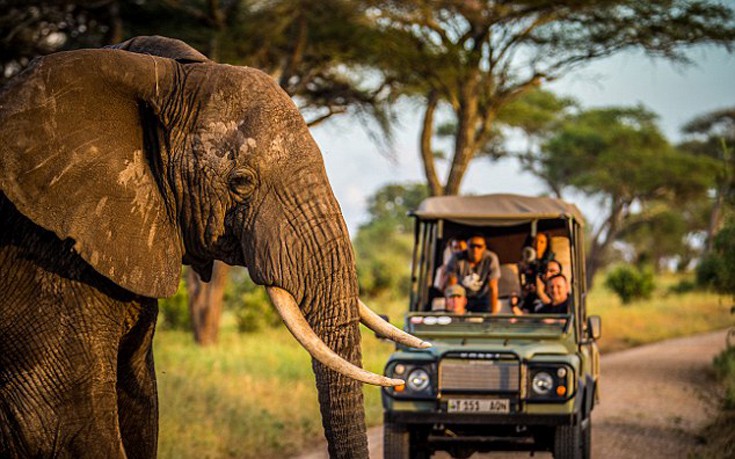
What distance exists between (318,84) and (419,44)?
144 cm

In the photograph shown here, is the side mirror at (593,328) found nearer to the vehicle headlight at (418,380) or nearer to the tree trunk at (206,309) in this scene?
the vehicle headlight at (418,380)

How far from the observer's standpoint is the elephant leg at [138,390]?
4.73 m

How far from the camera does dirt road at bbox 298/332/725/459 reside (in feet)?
29.2

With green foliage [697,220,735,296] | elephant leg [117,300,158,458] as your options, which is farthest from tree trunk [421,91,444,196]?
elephant leg [117,300,158,458]

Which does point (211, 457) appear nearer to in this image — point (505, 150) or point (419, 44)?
→ point (419, 44)

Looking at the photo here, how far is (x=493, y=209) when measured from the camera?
8.91m

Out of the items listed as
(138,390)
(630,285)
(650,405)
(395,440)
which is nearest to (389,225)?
(630,285)

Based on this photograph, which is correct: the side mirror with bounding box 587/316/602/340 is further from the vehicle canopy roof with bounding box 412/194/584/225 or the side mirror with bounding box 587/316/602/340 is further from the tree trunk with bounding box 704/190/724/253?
the tree trunk with bounding box 704/190/724/253

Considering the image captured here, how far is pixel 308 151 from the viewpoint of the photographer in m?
4.43

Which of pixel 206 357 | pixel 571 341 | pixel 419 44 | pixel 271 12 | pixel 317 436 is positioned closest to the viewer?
pixel 571 341

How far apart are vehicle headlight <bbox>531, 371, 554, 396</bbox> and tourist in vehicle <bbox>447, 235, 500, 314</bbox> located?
138 centimetres

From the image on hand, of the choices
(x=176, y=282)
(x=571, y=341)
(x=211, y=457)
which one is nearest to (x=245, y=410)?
(x=211, y=457)

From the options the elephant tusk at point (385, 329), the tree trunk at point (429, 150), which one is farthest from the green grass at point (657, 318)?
the elephant tusk at point (385, 329)

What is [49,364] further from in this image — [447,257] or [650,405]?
[650,405]
